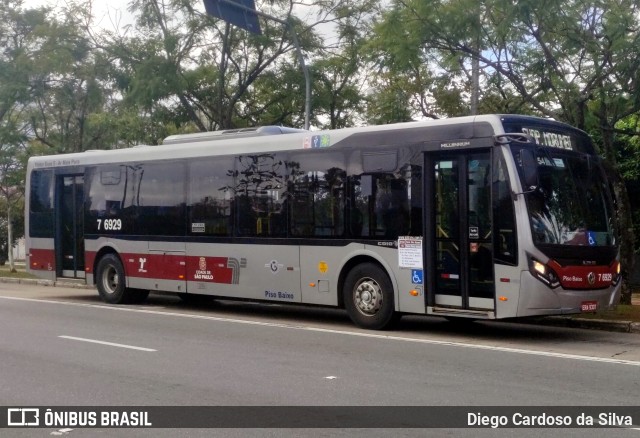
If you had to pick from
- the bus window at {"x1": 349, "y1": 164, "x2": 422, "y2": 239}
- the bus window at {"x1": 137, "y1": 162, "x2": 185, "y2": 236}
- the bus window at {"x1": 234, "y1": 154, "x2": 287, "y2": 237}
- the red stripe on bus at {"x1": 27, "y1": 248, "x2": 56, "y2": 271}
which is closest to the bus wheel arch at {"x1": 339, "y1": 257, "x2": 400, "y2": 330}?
the bus window at {"x1": 349, "y1": 164, "x2": 422, "y2": 239}

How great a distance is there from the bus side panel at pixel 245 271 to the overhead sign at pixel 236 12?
17.2 feet

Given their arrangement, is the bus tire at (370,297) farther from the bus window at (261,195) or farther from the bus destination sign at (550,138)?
the bus destination sign at (550,138)

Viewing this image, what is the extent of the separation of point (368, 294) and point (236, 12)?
833cm

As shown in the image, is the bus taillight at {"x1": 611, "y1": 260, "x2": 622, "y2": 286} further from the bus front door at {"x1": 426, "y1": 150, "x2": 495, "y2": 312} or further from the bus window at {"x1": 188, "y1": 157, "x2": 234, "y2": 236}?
the bus window at {"x1": 188, "y1": 157, "x2": 234, "y2": 236}

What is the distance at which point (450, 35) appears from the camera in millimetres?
17203

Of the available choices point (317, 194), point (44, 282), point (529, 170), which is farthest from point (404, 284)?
point (44, 282)

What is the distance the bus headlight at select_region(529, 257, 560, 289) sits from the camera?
1259 cm

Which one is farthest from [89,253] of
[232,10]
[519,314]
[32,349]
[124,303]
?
[519,314]

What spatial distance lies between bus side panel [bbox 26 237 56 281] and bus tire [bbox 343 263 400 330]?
9091mm

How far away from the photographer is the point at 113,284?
1969 centimetres

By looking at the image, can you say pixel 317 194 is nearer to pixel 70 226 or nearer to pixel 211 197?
pixel 211 197

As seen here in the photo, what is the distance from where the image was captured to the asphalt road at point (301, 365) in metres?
8.68

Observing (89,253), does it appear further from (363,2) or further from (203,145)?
(363,2)

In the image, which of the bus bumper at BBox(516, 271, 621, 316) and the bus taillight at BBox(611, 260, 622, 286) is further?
the bus taillight at BBox(611, 260, 622, 286)
